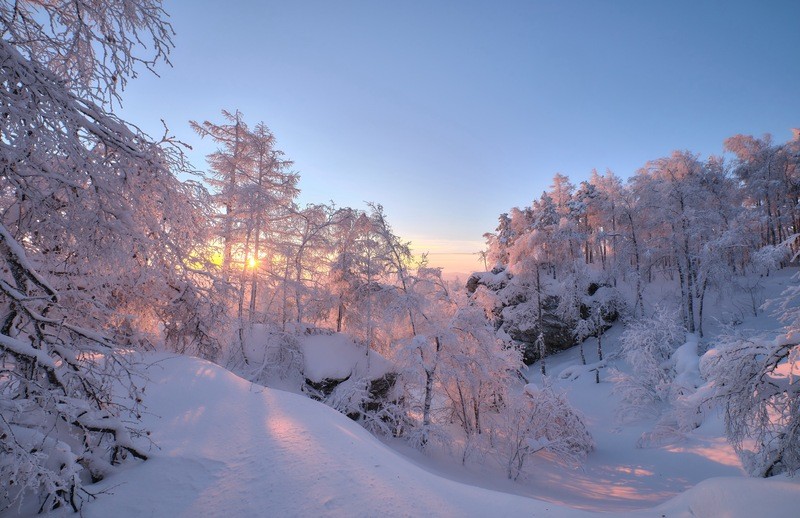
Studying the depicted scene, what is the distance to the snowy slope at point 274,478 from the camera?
319cm

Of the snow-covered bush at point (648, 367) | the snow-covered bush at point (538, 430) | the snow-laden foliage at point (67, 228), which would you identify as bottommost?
the snow-covered bush at point (538, 430)

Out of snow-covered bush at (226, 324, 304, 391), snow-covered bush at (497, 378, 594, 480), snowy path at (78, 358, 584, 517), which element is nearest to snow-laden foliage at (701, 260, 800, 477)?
snowy path at (78, 358, 584, 517)

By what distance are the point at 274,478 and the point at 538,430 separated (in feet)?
44.3

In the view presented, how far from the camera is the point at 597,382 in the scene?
77.0ft

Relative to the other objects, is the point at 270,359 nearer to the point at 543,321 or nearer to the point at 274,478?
the point at 274,478

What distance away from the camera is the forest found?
9.75ft

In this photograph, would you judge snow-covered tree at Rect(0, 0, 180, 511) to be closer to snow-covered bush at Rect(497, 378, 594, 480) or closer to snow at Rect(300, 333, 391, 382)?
snow at Rect(300, 333, 391, 382)

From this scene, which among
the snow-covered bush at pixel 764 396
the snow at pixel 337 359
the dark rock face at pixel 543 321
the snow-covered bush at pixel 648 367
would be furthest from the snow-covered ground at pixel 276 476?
the dark rock face at pixel 543 321

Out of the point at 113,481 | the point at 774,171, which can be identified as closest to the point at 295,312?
the point at 113,481

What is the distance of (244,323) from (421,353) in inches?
307

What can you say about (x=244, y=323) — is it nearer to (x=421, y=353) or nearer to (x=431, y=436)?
(x=421, y=353)

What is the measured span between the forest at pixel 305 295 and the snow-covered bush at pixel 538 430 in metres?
0.10

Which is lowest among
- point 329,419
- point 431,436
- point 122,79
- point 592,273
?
point 431,436

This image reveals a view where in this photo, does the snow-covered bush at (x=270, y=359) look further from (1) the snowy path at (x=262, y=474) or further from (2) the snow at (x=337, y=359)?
(1) the snowy path at (x=262, y=474)
